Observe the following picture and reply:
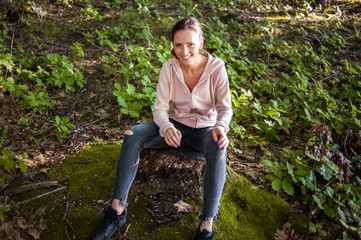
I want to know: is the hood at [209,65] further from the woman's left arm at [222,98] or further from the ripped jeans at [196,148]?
the ripped jeans at [196,148]

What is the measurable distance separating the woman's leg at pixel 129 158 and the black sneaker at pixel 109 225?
75 mm

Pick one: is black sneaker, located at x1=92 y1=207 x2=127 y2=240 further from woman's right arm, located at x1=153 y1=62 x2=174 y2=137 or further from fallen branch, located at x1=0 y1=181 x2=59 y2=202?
woman's right arm, located at x1=153 y1=62 x2=174 y2=137

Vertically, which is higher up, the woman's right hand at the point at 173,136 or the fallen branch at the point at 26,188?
the woman's right hand at the point at 173,136

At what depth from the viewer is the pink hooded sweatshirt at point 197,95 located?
2.37 meters

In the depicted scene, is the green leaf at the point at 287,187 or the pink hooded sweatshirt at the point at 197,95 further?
the green leaf at the point at 287,187

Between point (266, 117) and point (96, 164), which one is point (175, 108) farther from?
point (266, 117)

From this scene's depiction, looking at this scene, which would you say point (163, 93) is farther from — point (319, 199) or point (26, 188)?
point (319, 199)

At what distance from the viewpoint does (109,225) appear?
2.05 metres

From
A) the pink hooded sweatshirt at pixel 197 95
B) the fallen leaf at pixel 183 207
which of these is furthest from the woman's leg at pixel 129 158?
the fallen leaf at pixel 183 207

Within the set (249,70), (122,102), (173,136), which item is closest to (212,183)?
(173,136)

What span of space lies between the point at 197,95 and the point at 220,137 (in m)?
0.51

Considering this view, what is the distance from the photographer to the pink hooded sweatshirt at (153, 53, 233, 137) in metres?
2.37

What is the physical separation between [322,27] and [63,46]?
6.33 m

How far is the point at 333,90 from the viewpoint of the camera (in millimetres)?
4594
